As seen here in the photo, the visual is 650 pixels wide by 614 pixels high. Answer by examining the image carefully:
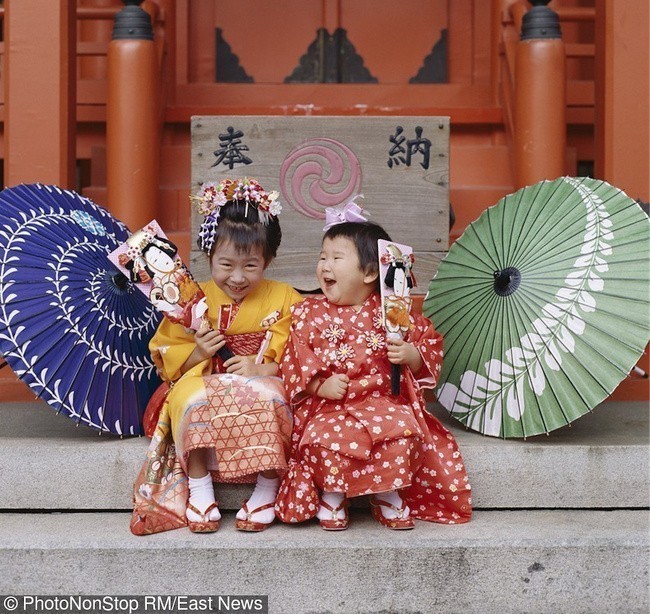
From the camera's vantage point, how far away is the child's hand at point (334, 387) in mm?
3125

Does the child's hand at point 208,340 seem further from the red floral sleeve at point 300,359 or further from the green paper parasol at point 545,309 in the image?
the green paper parasol at point 545,309

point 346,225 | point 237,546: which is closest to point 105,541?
point 237,546

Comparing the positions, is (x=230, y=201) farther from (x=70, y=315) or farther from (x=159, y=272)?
(x=70, y=315)

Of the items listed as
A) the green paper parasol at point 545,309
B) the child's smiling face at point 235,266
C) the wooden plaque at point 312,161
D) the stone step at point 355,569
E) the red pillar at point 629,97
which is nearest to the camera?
the stone step at point 355,569

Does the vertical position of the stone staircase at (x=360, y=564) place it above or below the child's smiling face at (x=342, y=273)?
below

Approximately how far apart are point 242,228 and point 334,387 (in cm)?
72

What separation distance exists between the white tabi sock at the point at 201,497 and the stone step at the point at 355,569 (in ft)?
0.30

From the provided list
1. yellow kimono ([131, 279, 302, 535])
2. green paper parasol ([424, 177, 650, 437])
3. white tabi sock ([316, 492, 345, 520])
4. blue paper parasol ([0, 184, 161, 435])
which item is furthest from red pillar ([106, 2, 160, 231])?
white tabi sock ([316, 492, 345, 520])

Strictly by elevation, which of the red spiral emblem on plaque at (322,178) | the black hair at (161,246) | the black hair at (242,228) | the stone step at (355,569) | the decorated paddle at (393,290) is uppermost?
the red spiral emblem on plaque at (322,178)

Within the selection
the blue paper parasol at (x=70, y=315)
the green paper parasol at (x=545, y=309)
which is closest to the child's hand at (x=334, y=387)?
the green paper parasol at (x=545, y=309)

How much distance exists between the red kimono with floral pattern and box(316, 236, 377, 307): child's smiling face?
62 mm

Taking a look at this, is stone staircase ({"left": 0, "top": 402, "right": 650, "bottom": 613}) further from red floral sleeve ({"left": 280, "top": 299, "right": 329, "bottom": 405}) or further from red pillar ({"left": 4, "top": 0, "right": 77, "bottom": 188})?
red pillar ({"left": 4, "top": 0, "right": 77, "bottom": 188})

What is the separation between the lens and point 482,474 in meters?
3.29

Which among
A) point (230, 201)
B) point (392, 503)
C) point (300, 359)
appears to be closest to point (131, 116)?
point (230, 201)
